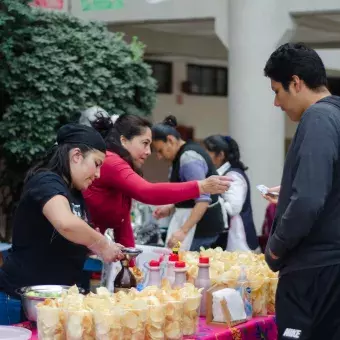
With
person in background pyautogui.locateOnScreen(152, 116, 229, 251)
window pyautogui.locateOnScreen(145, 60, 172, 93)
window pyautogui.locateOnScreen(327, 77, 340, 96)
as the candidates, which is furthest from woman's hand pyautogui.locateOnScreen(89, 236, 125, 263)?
window pyautogui.locateOnScreen(327, 77, 340, 96)

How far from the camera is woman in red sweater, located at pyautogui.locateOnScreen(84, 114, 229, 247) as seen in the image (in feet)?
13.8

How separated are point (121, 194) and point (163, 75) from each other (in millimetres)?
9035

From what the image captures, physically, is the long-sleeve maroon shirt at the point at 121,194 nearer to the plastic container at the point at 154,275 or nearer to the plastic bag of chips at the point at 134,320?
the plastic container at the point at 154,275

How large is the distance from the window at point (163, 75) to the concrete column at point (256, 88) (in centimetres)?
406

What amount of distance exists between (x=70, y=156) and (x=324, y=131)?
113 centimetres

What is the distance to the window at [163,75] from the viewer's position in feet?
43.3

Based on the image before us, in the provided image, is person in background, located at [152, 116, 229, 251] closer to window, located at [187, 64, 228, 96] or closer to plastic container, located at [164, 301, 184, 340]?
plastic container, located at [164, 301, 184, 340]

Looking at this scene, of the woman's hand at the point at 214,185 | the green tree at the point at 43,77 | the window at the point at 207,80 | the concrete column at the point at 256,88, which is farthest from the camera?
the window at the point at 207,80

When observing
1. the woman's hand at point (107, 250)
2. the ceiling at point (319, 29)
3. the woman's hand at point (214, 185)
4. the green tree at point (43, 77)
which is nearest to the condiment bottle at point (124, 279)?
the woman's hand at point (107, 250)

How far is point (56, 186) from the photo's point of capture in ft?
11.0

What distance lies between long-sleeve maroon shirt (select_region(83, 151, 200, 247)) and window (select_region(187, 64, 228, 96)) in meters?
9.43

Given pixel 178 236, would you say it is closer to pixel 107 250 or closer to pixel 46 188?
pixel 107 250

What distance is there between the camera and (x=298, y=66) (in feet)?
9.99

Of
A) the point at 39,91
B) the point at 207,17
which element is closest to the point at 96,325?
the point at 39,91
